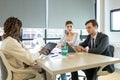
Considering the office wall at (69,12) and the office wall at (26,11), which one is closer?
the office wall at (26,11)

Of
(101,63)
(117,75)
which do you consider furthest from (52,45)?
(117,75)

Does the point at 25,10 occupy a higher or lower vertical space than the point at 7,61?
higher

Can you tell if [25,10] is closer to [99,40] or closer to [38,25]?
[38,25]

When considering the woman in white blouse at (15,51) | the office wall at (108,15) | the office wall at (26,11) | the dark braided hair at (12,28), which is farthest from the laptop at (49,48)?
A: the office wall at (108,15)

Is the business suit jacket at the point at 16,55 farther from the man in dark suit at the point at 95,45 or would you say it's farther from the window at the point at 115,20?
the window at the point at 115,20

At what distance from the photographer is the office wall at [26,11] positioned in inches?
144

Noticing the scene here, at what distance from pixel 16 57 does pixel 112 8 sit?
11.4 feet

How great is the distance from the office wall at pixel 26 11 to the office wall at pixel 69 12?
242 millimetres

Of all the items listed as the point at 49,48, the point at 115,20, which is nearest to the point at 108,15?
the point at 115,20

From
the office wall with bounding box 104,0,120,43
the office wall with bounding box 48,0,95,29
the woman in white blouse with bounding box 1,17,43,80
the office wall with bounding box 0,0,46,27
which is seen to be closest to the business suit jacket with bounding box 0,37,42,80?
the woman in white blouse with bounding box 1,17,43,80

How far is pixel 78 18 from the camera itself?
454cm

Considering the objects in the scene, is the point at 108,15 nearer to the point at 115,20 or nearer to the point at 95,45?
the point at 115,20

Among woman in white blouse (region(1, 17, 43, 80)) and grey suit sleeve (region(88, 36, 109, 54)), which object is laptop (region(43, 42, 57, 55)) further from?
grey suit sleeve (region(88, 36, 109, 54))

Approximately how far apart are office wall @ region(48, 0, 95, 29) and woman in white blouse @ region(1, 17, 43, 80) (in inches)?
90.7
